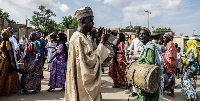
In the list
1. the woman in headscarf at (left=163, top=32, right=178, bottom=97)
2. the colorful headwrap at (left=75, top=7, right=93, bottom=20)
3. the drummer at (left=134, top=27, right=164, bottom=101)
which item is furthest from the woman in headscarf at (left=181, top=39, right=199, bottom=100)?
Answer: the colorful headwrap at (left=75, top=7, right=93, bottom=20)

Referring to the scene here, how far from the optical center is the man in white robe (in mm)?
1964

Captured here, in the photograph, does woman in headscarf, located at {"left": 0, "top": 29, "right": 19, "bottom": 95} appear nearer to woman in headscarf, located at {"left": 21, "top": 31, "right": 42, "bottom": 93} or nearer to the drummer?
woman in headscarf, located at {"left": 21, "top": 31, "right": 42, "bottom": 93}

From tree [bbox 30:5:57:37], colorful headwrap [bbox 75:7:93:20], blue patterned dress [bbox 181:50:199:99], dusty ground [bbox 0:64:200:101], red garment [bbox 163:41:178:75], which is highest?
tree [bbox 30:5:57:37]

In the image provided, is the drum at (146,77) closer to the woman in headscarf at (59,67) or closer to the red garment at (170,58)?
the red garment at (170,58)

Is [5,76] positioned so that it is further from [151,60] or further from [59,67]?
[151,60]

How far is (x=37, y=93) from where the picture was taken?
5234 millimetres

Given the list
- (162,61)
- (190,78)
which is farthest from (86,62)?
(190,78)

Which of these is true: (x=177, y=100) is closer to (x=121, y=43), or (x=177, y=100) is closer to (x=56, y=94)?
(x=121, y=43)

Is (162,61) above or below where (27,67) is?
above

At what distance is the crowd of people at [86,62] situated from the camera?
6.63 feet

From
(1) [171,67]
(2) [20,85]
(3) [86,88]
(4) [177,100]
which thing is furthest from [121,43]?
(3) [86,88]

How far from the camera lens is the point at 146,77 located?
2.70 metres

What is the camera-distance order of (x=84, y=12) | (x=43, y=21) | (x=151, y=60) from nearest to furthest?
(x=84, y=12)
(x=151, y=60)
(x=43, y=21)

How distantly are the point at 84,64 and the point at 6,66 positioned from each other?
400 cm
